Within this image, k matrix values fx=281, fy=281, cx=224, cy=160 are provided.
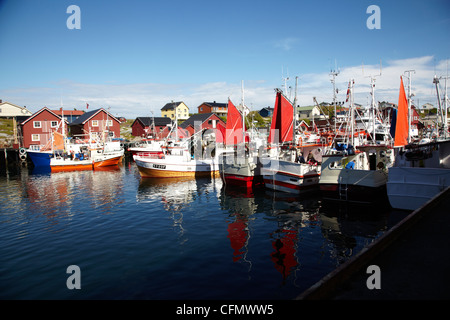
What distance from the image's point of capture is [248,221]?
18016 millimetres

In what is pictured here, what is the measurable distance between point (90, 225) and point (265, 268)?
11880 mm

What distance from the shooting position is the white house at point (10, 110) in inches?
3489

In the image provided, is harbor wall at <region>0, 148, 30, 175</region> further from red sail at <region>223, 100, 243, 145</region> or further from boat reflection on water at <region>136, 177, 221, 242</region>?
red sail at <region>223, 100, 243, 145</region>

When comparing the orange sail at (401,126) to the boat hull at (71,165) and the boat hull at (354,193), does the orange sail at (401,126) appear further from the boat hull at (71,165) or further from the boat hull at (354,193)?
the boat hull at (71,165)

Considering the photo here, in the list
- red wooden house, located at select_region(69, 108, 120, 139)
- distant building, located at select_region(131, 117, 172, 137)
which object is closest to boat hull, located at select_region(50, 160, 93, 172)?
red wooden house, located at select_region(69, 108, 120, 139)

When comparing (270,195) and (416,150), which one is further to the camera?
(270,195)

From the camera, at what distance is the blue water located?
10102mm

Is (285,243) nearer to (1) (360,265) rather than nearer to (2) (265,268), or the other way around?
(2) (265,268)

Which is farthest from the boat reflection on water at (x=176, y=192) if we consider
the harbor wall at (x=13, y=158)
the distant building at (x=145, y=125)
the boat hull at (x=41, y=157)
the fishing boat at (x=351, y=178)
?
the distant building at (x=145, y=125)

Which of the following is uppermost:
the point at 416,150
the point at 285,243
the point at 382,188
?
the point at 416,150

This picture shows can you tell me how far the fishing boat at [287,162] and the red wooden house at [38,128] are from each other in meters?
56.5

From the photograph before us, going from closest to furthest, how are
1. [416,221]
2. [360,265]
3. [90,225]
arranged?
[360,265], [416,221], [90,225]
